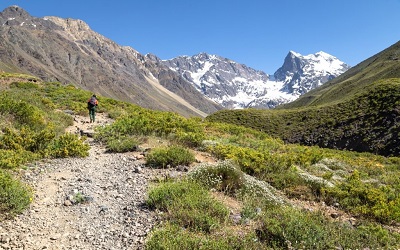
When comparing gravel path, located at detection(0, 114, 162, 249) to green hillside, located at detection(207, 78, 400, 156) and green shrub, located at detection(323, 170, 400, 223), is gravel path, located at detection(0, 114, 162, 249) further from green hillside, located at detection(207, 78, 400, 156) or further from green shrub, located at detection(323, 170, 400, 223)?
green hillside, located at detection(207, 78, 400, 156)

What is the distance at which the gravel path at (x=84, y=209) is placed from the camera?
6.34 metres

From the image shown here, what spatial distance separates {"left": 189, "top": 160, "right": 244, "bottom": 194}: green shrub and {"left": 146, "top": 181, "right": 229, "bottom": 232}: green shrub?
84 cm

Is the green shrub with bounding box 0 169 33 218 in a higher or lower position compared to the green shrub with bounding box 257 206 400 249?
lower

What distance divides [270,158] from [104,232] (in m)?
7.34

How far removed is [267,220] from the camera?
275 inches

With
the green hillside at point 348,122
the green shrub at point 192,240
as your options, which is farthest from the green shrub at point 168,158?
the green hillside at point 348,122

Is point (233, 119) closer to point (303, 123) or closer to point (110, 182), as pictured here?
point (303, 123)

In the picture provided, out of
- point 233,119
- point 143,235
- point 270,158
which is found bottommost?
point 143,235

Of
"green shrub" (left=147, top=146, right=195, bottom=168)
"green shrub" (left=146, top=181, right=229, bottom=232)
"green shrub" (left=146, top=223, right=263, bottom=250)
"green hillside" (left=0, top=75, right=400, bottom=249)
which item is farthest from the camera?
"green shrub" (left=147, top=146, right=195, bottom=168)

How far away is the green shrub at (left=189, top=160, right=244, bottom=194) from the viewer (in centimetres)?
916

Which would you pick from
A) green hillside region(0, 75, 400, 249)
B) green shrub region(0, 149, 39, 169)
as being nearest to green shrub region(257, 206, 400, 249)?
green hillside region(0, 75, 400, 249)

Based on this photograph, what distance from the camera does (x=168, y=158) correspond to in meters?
11.0

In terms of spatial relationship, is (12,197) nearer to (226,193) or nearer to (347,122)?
(226,193)

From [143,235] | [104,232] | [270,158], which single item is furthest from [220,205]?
[270,158]
